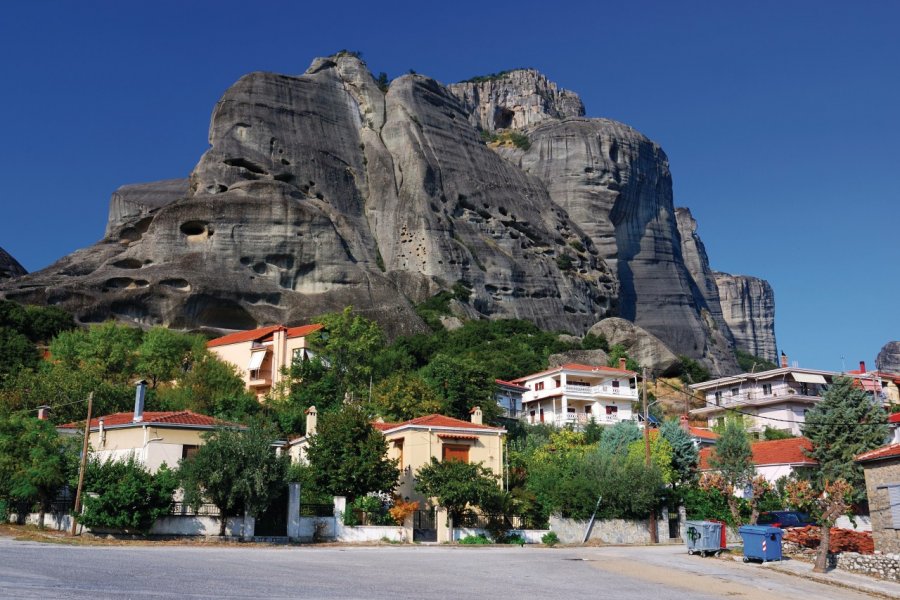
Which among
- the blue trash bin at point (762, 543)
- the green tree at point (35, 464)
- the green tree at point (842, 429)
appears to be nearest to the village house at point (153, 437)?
the green tree at point (35, 464)

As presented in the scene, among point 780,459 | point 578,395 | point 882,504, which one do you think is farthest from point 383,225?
point 882,504

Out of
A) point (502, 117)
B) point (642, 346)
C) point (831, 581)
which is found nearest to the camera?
point (831, 581)

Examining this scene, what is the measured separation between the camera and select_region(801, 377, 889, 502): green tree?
45.1 meters

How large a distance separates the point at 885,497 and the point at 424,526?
54.1 ft

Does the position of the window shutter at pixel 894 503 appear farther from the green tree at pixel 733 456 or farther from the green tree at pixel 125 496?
the green tree at pixel 125 496

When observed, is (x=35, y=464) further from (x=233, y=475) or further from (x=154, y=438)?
(x=233, y=475)

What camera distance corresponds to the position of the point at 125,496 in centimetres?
3034

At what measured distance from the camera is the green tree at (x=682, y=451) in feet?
148

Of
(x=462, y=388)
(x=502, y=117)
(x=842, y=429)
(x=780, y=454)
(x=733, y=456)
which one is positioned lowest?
(x=733, y=456)

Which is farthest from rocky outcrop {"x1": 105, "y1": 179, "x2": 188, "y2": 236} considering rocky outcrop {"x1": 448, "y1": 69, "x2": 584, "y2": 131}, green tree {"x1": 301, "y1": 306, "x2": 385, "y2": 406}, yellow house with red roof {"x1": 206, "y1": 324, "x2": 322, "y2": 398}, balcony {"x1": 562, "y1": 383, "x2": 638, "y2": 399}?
balcony {"x1": 562, "y1": 383, "x2": 638, "y2": 399}

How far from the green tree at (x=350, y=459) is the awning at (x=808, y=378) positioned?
4352 centimetres

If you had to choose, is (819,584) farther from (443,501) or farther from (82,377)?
(82,377)

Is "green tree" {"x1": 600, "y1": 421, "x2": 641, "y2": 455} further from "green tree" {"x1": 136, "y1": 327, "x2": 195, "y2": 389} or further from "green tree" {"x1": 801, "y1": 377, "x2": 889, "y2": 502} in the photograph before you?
"green tree" {"x1": 136, "y1": 327, "x2": 195, "y2": 389}

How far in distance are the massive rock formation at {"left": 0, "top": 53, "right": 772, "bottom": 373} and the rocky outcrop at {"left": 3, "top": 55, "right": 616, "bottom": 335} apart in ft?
0.68
